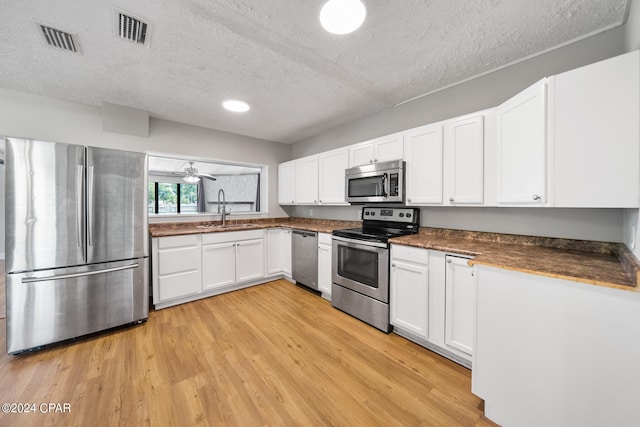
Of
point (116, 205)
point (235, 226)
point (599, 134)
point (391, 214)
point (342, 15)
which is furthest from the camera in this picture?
point (235, 226)

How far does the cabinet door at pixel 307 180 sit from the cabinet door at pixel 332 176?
0.12 meters

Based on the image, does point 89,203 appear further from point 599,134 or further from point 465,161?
point 599,134

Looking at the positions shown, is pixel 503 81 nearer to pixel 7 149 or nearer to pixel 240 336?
pixel 240 336

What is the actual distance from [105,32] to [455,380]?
368cm

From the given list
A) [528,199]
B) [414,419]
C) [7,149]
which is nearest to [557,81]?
[528,199]

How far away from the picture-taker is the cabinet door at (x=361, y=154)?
2.89 m

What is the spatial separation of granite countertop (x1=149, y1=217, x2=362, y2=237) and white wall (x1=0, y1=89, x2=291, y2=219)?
1.09 metres

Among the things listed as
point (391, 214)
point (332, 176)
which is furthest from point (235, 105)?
point (391, 214)

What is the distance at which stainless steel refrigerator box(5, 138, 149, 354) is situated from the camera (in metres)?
1.94

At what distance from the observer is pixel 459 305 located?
5.95ft

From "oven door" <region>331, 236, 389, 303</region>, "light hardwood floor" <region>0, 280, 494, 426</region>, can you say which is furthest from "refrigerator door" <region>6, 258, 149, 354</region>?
"oven door" <region>331, 236, 389, 303</region>

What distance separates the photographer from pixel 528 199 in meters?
1.60

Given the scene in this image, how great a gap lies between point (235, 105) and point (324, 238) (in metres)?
2.08

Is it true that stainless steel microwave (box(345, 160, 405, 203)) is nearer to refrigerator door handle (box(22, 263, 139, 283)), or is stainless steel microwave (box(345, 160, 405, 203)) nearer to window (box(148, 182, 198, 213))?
refrigerator door handle (box(22, 263, 139, 283))
